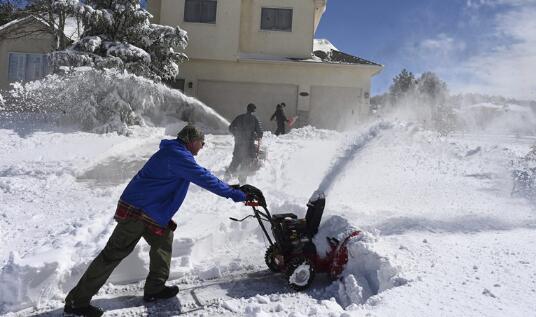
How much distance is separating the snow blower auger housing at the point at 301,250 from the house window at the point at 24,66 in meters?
17.9

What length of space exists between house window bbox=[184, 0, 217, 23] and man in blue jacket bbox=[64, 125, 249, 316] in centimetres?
1643

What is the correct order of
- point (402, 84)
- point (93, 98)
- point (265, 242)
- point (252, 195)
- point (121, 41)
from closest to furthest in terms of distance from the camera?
point (252, 195) < point (265, 242) < point (93, 98) < point (121, 41) < point (402, 84)

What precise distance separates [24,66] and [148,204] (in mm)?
18311

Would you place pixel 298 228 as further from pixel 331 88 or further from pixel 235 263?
pixel 331 88

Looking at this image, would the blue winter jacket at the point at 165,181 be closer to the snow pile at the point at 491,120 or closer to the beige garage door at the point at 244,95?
the beige garage door at the point at 244,95

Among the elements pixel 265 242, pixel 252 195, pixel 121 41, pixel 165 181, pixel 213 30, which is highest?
pixel 213 30

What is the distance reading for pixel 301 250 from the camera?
4281mm

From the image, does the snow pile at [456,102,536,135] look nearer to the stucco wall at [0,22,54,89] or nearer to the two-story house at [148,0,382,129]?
the two-story house at [148,0,382,129]

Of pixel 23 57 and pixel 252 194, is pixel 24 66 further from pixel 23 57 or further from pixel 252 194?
pixel 252 194

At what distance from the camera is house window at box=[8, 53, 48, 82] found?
61.9 feet

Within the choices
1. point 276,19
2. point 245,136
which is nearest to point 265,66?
point 276,19

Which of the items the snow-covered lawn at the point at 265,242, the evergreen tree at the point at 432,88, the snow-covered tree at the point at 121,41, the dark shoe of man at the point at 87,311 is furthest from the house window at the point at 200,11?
the evergreen tree at the point at 432,88

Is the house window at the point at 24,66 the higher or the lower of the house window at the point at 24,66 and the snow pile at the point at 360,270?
the higher

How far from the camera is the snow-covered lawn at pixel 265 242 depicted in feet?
12.3
